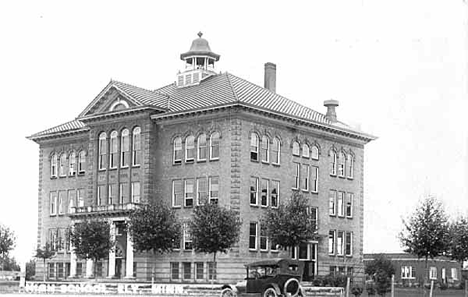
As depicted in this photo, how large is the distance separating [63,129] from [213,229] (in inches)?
918

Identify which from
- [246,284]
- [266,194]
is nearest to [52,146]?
[266,194]

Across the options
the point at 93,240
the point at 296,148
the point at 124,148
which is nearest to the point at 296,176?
the point at 296,148

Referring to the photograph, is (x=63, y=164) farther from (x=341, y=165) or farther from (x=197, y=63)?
(x=341, y=165)

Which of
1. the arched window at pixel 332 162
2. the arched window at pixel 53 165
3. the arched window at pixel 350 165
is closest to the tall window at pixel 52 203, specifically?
the arched window at pixel 53 165

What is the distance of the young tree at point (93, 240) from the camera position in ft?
206

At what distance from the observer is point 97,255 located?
207ft

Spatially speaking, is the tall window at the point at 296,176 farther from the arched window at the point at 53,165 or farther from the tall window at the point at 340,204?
the arched window at the point at 53,165

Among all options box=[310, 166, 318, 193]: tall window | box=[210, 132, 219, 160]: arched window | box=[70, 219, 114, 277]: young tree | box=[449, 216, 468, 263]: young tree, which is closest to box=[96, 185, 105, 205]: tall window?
box=[70, 219, 114, 277]: young tree

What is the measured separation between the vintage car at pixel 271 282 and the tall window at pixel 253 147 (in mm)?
22377

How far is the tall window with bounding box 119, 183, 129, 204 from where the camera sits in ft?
217

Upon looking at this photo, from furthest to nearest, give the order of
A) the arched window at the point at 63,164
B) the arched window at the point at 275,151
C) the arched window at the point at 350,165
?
the arched window at the point at 63,164, the arched window at the point at 350,165, the arched window at the point at 275,151

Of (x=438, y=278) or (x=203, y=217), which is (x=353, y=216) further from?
(x=438, y=278)

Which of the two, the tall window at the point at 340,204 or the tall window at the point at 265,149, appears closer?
the tall window at the point at 265,149

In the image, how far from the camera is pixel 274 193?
63.8m
